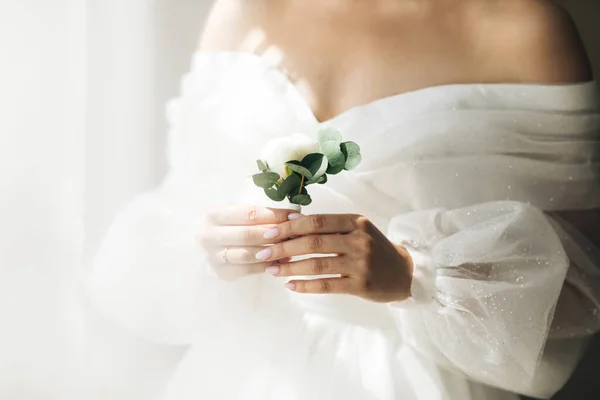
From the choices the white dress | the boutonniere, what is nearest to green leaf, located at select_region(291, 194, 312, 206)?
the boutonniere

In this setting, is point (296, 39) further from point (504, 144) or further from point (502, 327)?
point (502, 327)

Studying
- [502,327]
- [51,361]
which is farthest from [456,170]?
[51,361]

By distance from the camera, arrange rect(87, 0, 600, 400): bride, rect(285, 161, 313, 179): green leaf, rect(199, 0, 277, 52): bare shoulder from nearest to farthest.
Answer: rect(285, 161, 313, 179): green leaf
rect(87, 0, 600, 400): bride
rect(199, 0, 277, 52): bare shoulder

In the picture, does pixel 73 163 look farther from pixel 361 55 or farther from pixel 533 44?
pixel 533 44

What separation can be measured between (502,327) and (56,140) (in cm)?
52

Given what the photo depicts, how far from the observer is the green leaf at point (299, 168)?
1.94ft

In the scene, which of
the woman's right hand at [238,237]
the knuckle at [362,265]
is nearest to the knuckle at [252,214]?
the woman's right hand at [238,237]

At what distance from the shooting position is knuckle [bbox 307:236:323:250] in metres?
0.62

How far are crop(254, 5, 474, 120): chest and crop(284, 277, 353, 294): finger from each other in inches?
8.2

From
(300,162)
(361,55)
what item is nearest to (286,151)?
(300,162)

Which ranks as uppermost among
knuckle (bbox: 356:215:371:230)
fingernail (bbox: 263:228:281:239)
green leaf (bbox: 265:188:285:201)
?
green leaf (bbox: 265:188:285:201)

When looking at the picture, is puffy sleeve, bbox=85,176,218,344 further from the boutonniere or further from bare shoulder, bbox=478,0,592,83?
bare shoulder, bbox=478,0,592,83

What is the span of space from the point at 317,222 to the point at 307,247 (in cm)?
2

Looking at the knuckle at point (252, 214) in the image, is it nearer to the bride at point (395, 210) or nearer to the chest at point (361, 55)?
the bride at point (395, 210)
